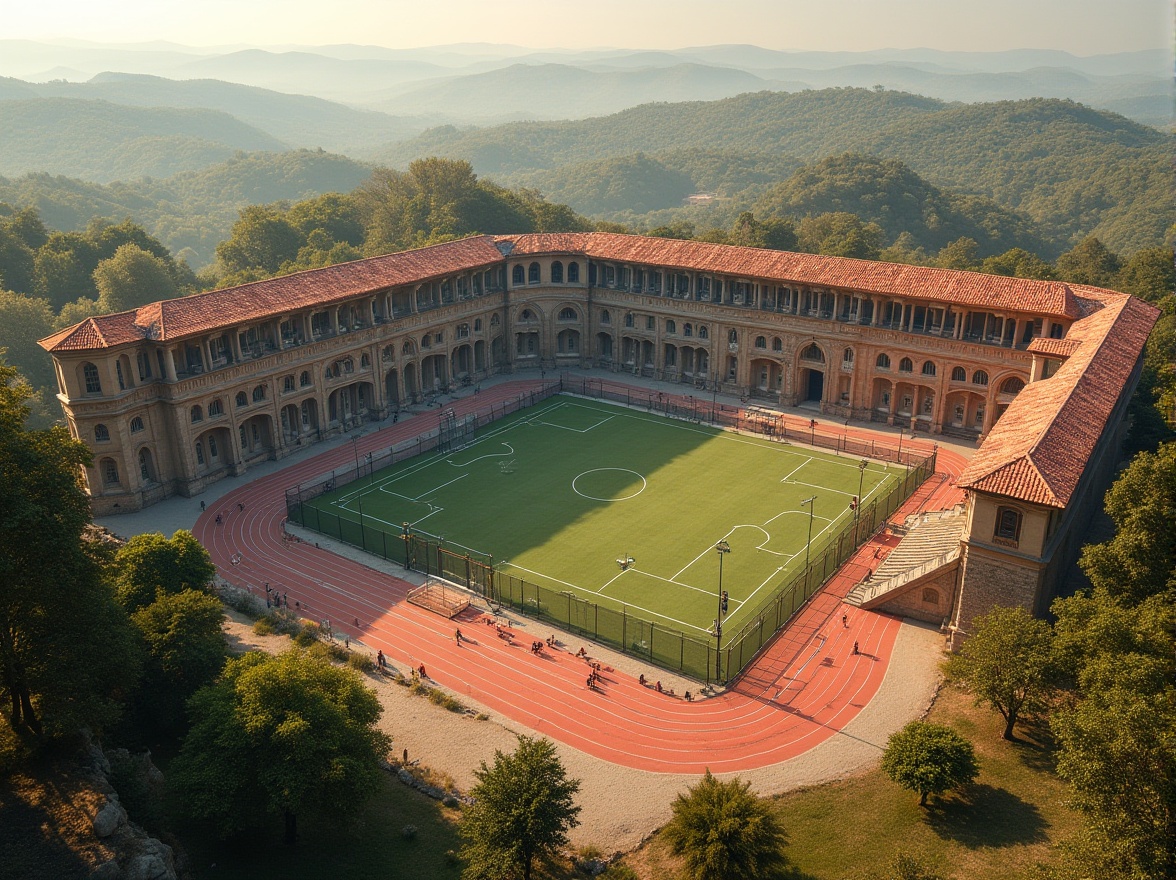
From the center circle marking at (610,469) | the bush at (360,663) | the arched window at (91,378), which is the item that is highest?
the arched window at (91,378)

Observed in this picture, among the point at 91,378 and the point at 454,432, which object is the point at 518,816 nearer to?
the point at 91,378

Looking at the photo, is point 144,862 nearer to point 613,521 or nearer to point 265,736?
point 265,736

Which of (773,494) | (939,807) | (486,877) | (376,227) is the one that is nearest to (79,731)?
(486,877)

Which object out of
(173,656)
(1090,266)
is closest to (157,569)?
(173,656)

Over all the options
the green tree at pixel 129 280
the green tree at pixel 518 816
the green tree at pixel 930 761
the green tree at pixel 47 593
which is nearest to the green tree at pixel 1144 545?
the green tree at pixel 930 761

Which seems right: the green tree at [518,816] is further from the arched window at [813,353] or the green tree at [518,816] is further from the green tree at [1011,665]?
the arched window at [813,353]

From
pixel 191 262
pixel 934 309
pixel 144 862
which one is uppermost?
pixel 934 309
